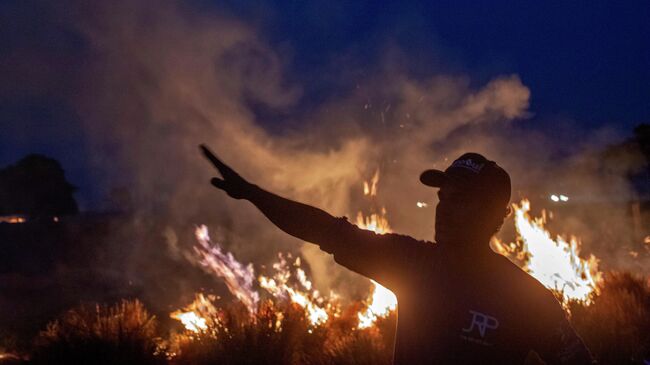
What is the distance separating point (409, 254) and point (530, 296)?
1.53 feet

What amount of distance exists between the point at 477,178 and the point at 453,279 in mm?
403

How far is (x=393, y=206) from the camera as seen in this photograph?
2078 cm

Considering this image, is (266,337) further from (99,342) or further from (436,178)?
(436,178)

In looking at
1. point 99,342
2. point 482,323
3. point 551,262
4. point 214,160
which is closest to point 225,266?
point 551,262

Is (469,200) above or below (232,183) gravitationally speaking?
above

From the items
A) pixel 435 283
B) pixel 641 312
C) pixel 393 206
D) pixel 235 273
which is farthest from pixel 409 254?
pixel 393 206

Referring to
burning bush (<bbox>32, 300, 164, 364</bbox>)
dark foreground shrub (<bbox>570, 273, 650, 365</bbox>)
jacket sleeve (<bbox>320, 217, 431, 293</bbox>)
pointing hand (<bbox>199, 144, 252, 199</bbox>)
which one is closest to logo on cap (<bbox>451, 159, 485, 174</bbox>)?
jacket sleeve (<bbox>320, 217, 431, 293</bbox>)

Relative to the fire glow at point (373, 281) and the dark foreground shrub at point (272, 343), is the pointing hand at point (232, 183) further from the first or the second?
the dark foreground shrub at point (272, 343)

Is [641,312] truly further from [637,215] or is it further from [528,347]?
[637,215]

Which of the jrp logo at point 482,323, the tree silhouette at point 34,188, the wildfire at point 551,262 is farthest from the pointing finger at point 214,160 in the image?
the tree silhouette at point 34,188

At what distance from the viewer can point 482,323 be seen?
1729 mm

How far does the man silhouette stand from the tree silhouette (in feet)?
134

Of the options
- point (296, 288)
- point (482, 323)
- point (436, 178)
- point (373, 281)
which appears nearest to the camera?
point (482, 323)

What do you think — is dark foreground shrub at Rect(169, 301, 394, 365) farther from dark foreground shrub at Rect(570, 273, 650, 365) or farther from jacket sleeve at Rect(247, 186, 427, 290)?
jacket sleeve at Rect(247, 186, 427, 290)
